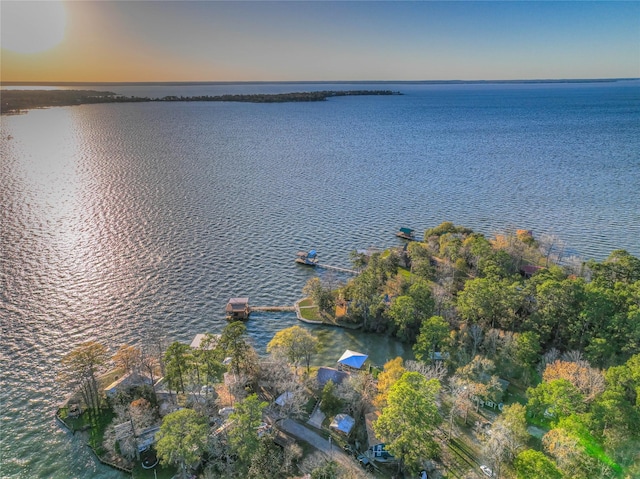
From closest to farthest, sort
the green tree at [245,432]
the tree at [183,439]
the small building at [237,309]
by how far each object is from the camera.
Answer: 1. the tree at [183,439]
2. the green tree at [245,432]
3. the small building at [237,309]

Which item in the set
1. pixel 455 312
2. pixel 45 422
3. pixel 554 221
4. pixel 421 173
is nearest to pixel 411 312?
pixel 455 312

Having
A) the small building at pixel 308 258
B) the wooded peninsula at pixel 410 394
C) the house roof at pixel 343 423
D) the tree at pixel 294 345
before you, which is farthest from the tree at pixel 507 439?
the small building at pixel 308 258

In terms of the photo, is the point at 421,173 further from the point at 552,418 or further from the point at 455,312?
the point at 552,418

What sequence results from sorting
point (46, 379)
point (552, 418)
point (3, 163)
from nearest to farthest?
point (552, 418)
point (46, 379)
point (3, 163)

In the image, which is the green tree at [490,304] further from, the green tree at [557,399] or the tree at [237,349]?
the tree at [237,349]

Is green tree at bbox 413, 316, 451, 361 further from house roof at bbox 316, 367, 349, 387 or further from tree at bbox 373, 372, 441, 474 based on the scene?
tree at bbox 373, 372, 441, 474

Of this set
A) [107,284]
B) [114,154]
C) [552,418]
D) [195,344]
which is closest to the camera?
[552,418]
